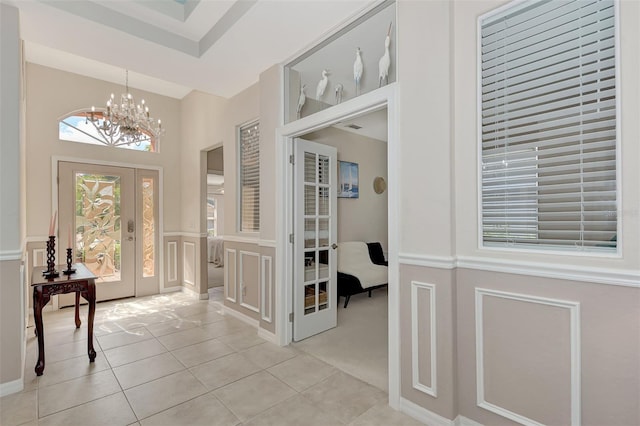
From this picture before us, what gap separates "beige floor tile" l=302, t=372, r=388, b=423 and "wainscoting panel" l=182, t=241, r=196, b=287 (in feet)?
10.6

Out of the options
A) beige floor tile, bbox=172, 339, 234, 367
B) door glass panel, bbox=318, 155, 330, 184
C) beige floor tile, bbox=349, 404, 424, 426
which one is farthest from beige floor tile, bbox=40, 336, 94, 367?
door glass panel, bbox=318, 155, 330, 184

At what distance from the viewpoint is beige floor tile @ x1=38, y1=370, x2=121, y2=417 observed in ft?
6.62

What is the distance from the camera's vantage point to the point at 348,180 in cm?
491

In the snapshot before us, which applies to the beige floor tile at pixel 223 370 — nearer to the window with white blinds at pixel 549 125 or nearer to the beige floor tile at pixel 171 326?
the beige floor tile at pixel 171 326

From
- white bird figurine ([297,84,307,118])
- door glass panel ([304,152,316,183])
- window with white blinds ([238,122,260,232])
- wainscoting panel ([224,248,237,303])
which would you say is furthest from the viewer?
wainscoting panel ([224,248,237,303])

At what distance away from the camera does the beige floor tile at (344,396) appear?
1.98 metres

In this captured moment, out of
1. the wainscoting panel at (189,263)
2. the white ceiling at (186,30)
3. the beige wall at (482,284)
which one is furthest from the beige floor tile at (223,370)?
the white ceiling at (186,30)

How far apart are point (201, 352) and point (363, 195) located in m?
3.39

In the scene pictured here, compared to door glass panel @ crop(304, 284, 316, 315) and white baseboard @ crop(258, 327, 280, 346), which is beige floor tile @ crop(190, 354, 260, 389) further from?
door glass panel @ crop(304, 284, 316, 315)

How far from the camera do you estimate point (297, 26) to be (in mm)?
2467

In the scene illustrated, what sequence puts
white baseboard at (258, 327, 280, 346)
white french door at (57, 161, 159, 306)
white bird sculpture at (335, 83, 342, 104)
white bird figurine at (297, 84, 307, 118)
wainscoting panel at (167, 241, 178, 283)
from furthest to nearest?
wainscoting panel at (167, 241, 178, 283) → white french door at (57, 161, 159, 306) → white baseboard at (258, 327, 280, 346) → white bird figurine at (297, 84, 307, 118) → white bird sculpture at (335, 83, 342, 104)

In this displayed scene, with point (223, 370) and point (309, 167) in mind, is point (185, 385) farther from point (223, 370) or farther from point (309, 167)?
point (309, 167)

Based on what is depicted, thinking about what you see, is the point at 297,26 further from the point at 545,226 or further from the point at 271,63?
the point at 545,226

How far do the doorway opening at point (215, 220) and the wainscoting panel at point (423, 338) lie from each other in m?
4.06
